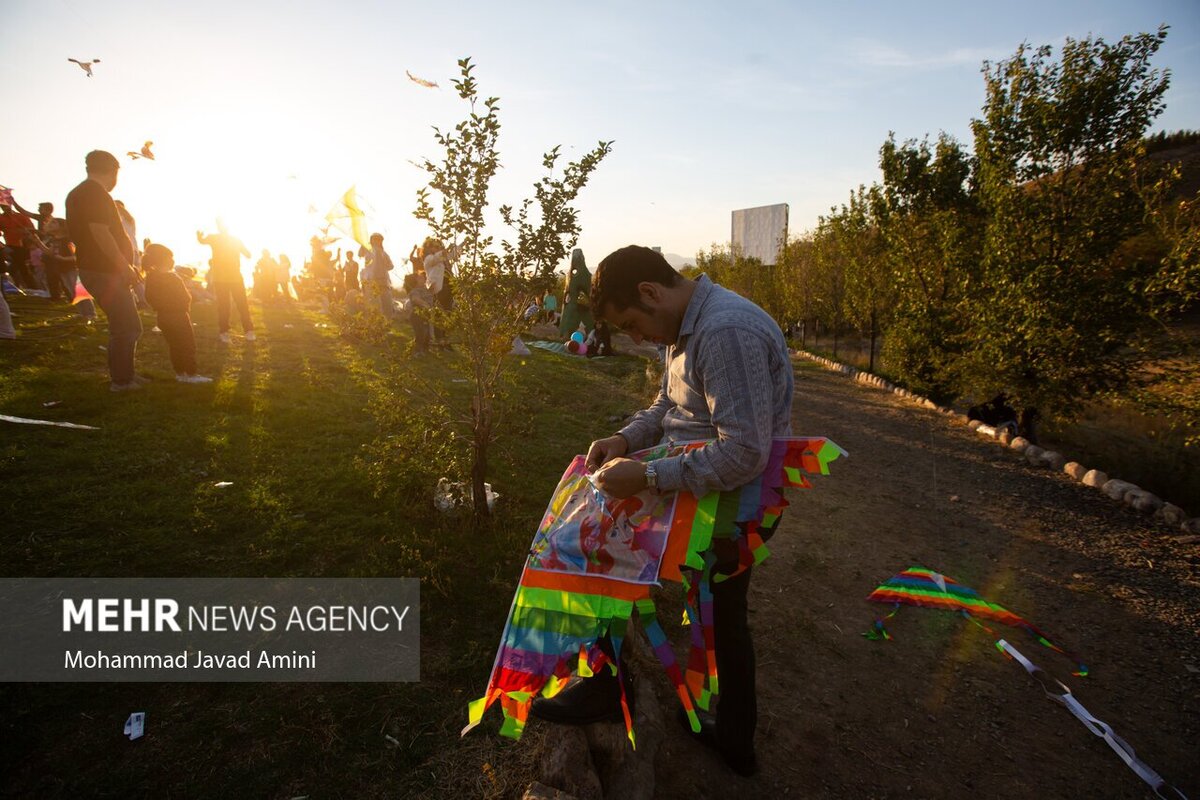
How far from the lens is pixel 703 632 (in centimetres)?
233

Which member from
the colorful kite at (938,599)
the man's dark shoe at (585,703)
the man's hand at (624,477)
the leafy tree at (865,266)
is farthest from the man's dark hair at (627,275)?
the leafy tree at (865,266)

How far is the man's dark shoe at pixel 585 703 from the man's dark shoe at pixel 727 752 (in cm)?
45

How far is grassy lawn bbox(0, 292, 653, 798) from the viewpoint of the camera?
7.52ft

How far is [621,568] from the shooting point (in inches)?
85.1

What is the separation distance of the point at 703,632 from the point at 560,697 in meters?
0.78

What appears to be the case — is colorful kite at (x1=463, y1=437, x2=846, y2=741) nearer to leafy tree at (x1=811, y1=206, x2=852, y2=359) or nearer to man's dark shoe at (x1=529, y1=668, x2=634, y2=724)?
man's dark shoe at (x1=529, y1=668, x2=634, y2=724)

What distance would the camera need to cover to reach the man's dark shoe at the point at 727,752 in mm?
2591

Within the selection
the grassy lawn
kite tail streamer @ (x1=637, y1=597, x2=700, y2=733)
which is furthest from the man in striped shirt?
the grassy lawn

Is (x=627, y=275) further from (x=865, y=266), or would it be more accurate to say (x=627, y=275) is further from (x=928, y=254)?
(x=865, y=266)

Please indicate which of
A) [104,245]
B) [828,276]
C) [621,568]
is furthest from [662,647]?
[828,276]

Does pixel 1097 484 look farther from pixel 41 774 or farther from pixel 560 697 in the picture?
pixel 41 774

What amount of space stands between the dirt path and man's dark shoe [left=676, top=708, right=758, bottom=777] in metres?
0.05

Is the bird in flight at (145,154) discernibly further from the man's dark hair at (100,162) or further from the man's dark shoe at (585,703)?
the man's dark shoe at (585,703)

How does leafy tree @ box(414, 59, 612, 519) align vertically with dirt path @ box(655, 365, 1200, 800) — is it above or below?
above
